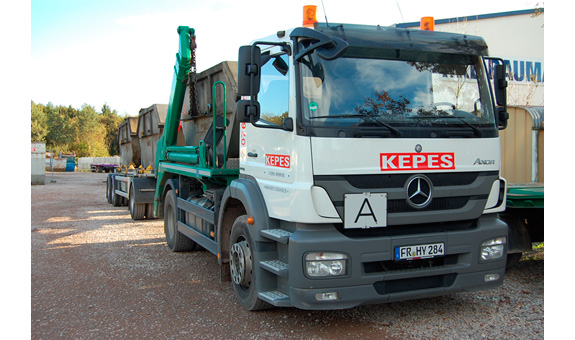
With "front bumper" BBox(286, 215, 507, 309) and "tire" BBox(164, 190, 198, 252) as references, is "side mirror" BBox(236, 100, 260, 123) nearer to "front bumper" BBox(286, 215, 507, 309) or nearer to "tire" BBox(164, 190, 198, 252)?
"front bumper" BBox(286, 215, 507, 309)

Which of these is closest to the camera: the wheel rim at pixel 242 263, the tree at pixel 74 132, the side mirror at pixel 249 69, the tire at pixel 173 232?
the side mirror at pixel 249 69

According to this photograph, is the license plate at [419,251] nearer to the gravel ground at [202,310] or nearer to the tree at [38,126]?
the gravel ground at [202,310]

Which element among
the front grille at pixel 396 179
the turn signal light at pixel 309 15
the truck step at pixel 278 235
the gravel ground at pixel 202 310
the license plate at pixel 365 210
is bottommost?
the gravel ground at pixel 202 310

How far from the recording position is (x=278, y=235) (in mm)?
4398

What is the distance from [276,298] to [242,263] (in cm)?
72

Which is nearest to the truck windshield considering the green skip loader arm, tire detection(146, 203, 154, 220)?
the green skip loader arm

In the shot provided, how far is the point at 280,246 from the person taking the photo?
15.1ft

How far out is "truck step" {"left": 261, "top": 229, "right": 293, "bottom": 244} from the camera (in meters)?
4.32

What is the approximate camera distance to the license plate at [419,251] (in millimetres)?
4328

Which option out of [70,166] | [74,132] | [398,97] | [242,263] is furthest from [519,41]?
[74,132]

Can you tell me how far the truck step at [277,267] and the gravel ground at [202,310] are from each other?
0.66 metres

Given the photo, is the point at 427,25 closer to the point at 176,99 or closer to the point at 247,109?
the point at 247,109

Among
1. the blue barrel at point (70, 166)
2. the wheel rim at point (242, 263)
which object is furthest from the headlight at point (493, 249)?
the blue barrel at point (70, 166)

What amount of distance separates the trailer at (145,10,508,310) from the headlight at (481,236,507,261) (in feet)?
0.04
